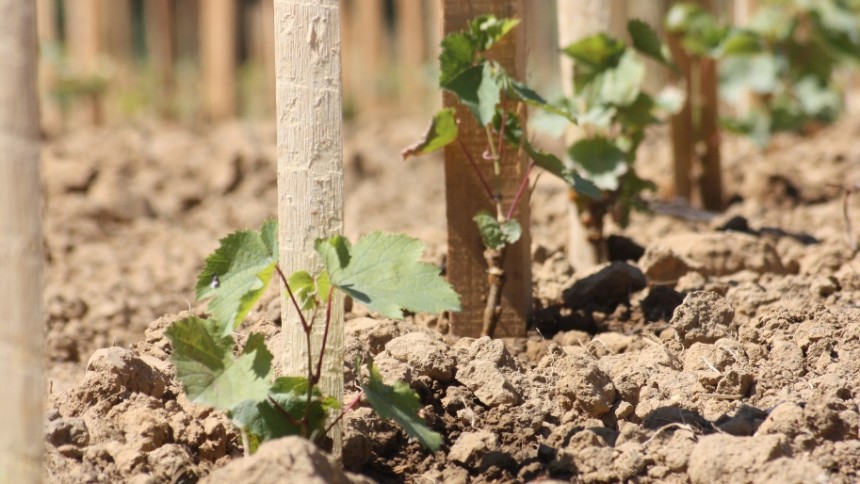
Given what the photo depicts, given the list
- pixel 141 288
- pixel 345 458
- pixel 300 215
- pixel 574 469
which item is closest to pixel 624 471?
pixel 574 469

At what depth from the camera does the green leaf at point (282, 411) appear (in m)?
1.90

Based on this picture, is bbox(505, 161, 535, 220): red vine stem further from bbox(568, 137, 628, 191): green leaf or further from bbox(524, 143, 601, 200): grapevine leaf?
bbox(568, 137, 628, 191): green leaf

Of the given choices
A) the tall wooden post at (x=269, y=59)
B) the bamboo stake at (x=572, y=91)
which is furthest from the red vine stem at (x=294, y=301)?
the tall wooden post at (x=269, y=59)

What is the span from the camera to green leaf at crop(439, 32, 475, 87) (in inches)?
94.3

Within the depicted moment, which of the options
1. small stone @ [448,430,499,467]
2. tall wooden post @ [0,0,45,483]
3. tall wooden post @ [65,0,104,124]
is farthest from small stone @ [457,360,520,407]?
tall wooden post @ [65,0,104,124]

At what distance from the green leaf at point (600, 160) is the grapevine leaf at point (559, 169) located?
2.17 ft

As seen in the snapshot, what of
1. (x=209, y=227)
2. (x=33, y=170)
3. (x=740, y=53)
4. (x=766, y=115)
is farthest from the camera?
(x=209, y=227)

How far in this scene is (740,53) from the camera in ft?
15.0

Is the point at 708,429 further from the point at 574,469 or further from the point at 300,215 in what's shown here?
the point at 300,215

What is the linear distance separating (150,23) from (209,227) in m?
11.8

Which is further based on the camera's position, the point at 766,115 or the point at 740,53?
the point at 766,115

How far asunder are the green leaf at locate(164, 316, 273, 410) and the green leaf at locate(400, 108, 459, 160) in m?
0.78

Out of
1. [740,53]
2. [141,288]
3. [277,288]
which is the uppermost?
[740,53]

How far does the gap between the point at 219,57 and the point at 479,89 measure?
6559mm
